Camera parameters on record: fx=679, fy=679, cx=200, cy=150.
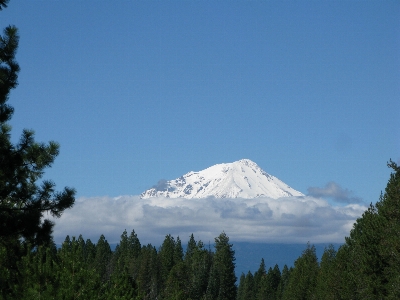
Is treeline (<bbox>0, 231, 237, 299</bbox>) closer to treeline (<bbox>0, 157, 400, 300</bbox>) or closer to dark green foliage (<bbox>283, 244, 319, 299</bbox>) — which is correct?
treeline (<bbox>0, 157, 400, 300</bbox>)

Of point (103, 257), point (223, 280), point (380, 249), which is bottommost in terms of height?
point (380, 249)

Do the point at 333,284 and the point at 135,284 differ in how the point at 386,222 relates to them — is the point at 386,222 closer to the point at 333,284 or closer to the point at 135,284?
the point at 135,284

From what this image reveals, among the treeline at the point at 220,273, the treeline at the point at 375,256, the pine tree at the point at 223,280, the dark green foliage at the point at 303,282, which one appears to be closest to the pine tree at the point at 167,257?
the treeline at the point at 220,273

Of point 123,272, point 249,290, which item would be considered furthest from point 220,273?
point 123,272

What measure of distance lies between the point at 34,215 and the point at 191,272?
11170 cm

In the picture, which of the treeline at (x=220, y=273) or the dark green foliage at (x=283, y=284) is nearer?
the treeline at (x=220, y=273)

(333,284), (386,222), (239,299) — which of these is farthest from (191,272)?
(386,222)

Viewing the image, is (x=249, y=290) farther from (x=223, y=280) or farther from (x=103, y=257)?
(x=223, y=280)

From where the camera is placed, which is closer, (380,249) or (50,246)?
(50,246)

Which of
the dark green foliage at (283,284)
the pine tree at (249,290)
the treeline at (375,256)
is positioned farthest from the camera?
the pine tree at (249,290)

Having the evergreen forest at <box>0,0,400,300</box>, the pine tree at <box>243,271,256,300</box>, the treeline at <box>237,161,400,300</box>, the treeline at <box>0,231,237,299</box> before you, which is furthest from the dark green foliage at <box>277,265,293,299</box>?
the evergreen forest at <box>0,0,400,300</box>

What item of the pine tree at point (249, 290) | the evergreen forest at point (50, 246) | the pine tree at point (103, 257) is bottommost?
the evergreen forest at point (50, 246)

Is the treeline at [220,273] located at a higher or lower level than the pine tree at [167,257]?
lower

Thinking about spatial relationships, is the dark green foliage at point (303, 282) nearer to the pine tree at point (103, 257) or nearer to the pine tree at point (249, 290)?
the pine tree at point (103, 257)
